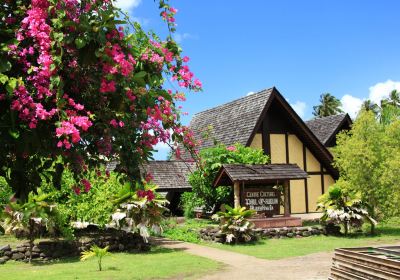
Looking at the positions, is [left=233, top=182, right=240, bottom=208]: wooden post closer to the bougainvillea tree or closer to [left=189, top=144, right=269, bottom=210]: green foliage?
[left=189, top=144, right=269, bottom=210]: green foliage

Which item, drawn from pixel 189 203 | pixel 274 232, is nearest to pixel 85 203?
pixel 274 232

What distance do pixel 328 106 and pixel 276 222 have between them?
5124 centimetres

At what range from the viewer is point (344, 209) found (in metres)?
18.3

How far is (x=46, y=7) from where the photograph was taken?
353 cm

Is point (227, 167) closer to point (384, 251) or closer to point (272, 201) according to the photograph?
point (272, 201)

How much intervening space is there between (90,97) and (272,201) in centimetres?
1598

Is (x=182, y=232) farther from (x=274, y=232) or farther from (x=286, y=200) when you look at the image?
(x=286, y=200)

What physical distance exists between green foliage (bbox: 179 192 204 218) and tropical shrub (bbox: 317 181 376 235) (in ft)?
20.6

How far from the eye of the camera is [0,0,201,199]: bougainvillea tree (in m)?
3.37

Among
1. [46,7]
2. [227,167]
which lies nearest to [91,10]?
[46,7]

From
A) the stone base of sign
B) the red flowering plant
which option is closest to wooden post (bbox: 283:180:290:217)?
the stone base of sign

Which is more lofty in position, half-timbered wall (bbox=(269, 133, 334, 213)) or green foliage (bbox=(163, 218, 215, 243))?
half-timbered wall (bbox=(269, 133, 334, 213))

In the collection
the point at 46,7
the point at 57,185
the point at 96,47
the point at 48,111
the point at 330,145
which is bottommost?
the point at 57,185

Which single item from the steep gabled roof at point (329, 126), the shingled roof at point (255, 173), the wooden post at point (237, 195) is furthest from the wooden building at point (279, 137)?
the wooden post at point (237, 195)
